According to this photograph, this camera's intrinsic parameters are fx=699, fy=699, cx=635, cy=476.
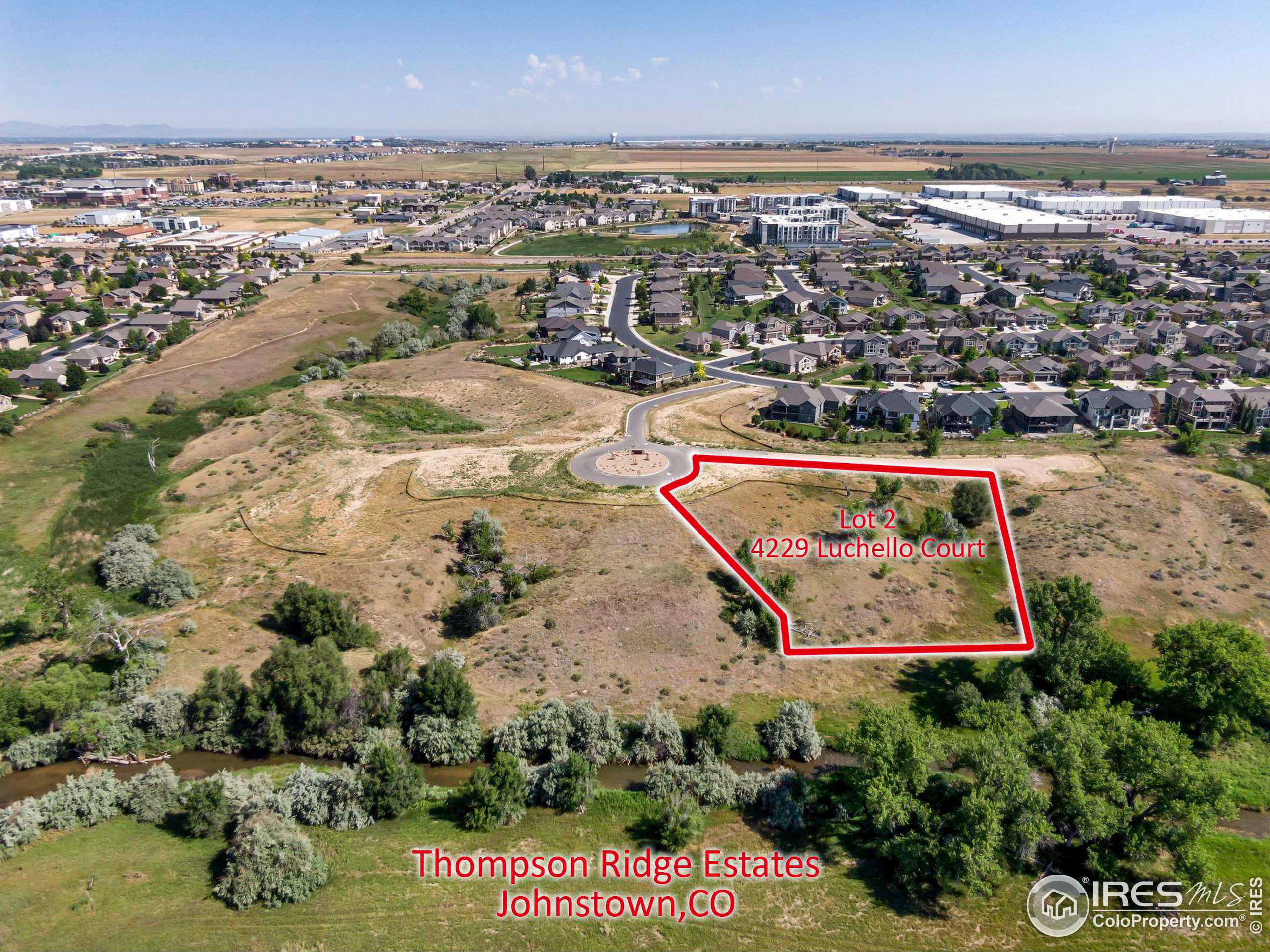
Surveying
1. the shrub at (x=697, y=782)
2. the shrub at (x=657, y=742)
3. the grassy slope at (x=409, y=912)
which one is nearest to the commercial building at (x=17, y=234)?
the grassy slope at (x=409, y=912)

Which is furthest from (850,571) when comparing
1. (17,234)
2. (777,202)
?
(17,234)

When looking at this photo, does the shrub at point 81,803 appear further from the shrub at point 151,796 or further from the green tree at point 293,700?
the green tree at point 293,700

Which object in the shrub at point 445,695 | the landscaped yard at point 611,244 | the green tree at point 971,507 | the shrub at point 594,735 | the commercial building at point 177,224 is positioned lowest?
the shrub at point 594,735

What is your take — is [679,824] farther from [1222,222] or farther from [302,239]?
[1222,222]

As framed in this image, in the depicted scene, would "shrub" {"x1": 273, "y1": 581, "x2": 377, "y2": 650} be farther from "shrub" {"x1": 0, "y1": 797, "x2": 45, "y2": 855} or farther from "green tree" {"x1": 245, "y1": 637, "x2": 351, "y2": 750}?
"shrub" {"x1": 0, "y1": 797, "x2": 45, "y2": 855}

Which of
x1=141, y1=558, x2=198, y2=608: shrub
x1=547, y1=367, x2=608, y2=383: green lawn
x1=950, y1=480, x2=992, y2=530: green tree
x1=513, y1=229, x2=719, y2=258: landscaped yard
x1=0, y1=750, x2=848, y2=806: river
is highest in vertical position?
x1=513, y1=229, x2=719, y2=258: landscaped yard

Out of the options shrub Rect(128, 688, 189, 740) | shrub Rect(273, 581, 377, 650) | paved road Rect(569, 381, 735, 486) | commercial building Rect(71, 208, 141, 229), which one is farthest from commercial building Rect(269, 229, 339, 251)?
shrub Rect(128, 688, 189, 740)

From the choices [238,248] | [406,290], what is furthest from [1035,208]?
[238,248]
